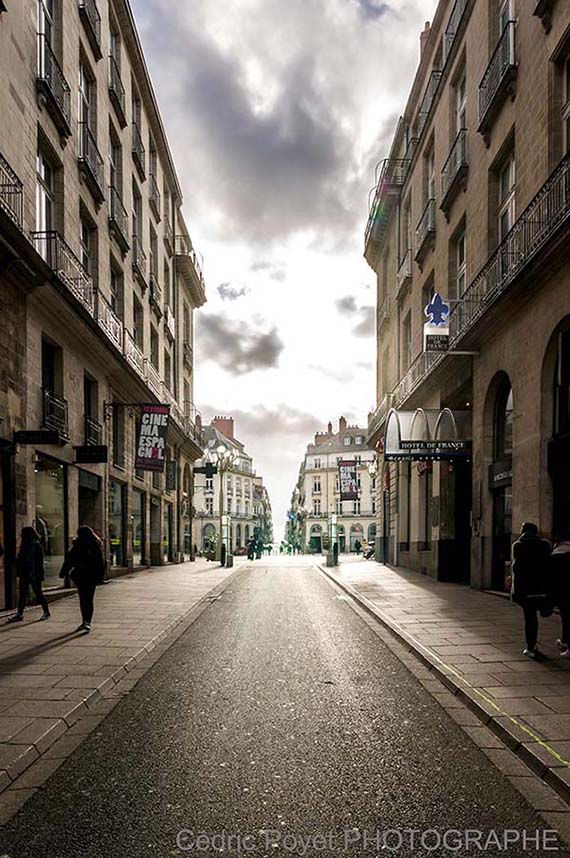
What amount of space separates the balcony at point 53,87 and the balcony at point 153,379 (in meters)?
11.4

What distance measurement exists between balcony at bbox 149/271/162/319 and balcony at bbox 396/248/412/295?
1050cm

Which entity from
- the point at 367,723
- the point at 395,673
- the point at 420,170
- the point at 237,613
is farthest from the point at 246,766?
the point at 420,170

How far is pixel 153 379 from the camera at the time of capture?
28234 mm

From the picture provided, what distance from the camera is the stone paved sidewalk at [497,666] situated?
5.02 meters

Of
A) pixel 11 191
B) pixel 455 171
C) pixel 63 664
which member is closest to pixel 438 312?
pixel 455 171

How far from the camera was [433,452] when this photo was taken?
17766mm

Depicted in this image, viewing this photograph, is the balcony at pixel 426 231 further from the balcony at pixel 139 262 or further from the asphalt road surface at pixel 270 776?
the asphalt road surface at pixel 270 776

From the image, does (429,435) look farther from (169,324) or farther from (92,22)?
(169,324)

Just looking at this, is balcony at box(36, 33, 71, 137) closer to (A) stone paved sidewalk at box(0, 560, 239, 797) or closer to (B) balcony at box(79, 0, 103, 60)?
(B) balcony at box(79, 0, 103, 60)

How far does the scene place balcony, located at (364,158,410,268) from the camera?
28.6 m

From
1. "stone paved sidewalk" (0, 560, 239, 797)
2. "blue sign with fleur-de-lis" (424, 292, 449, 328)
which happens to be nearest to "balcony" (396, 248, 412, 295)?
"blue sign with fleur-de-lis" (424, 292, 449, 328)

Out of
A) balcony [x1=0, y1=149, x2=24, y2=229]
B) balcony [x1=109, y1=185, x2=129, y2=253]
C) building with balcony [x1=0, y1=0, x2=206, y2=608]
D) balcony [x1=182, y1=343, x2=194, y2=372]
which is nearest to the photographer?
balcony [x1=0, y1=149, x2=24, y2=229]

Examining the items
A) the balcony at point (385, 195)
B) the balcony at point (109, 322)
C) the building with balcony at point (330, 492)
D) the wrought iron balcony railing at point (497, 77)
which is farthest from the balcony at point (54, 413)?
the building with balcony at point (330, 492)

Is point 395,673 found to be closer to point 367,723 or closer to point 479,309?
point 367,723
